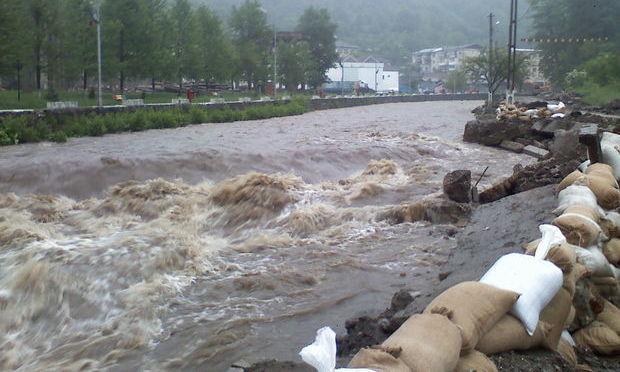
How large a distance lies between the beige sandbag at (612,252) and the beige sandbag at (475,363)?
2.48 m

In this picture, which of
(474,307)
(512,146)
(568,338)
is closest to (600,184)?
(568,338)

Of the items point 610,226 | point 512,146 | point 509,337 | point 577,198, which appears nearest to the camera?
point 509,337

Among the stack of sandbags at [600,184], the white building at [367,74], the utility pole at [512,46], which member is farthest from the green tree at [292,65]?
the stack of sandbags at [600,184]

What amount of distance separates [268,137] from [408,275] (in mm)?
17228

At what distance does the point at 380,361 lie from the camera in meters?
3.23

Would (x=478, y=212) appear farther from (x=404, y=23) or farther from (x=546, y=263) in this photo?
(x=404, y=23)

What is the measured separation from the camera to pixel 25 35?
31.4m

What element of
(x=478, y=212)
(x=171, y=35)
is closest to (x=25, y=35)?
(x=171, y=35)

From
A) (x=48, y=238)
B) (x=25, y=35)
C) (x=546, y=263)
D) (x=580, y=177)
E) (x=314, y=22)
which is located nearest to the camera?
(x=546, y=263)

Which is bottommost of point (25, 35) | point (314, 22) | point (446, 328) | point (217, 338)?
point (217, 338)

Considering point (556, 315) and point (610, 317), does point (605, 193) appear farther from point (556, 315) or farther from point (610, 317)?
point (556, 315)

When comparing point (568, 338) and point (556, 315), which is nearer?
point (556, 315)

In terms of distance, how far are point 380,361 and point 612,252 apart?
133 inches

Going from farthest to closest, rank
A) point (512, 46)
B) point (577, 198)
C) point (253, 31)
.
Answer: point (253, 31)
point (512, 46)
point (577, 198)
